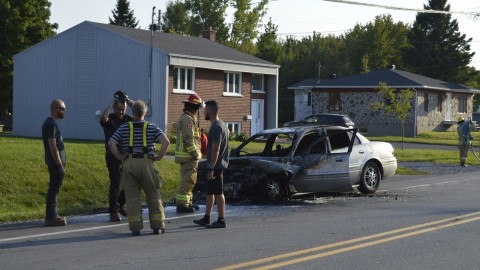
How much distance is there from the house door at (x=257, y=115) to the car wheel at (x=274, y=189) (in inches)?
1094

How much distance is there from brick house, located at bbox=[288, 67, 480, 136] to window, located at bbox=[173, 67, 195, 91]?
17130mm

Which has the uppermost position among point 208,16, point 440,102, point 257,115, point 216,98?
point 208,16

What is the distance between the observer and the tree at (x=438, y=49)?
81.9 metres

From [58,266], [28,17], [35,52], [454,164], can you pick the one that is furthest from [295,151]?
[28,17]

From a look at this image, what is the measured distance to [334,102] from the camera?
56562mm

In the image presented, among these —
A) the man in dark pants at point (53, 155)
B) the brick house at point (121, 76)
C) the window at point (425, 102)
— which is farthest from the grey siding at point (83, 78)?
the window at point (425, 102)

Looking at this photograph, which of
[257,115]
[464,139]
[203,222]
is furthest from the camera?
[257,115]

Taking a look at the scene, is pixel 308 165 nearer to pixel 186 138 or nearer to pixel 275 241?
pixel 186 138

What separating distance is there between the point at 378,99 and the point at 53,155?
44429mm

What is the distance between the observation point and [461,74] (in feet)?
269

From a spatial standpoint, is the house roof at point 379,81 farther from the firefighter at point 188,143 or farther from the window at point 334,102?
the firefighter at point 188,143

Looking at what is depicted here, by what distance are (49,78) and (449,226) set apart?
101ft

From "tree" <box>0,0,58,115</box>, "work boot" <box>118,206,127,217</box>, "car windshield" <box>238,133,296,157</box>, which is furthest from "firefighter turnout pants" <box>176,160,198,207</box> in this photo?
"tree" <box>0,0,58,115</box>

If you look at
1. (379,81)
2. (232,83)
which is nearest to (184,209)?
(232,83)
